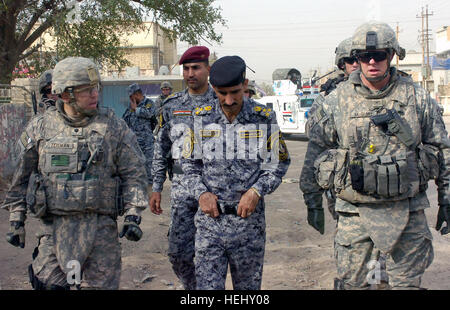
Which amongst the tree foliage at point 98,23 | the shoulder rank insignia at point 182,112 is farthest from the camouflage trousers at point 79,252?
the tree foliage at point 98,23

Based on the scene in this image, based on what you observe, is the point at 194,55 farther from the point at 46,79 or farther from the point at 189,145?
the point at 46,79

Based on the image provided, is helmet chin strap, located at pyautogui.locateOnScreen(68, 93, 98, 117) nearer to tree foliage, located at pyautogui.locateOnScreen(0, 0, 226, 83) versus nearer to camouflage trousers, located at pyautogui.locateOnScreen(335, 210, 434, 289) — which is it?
camouflage trousers, located at pyautogui.locateOnScreen(335, 210, 434, 289)

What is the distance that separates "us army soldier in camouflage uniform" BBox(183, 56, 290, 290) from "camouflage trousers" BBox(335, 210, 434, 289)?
560 mm

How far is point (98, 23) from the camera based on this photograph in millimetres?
14188

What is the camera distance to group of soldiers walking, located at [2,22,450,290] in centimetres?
324

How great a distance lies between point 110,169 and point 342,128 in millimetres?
1551

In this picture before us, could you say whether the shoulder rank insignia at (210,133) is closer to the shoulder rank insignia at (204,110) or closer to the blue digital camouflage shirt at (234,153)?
the blue digital camouflage shirt at (234,153)

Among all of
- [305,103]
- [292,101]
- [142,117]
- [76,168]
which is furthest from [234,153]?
[292,101]

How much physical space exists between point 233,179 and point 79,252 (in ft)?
3.44

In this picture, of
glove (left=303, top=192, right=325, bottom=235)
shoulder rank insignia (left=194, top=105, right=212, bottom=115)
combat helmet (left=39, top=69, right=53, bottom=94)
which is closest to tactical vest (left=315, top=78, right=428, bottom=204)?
glove (left=303, top=192, right=325, bottom=235)

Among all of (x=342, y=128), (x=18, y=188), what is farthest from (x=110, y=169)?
(x=342, y=128)

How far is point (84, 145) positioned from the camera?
3.31 meters

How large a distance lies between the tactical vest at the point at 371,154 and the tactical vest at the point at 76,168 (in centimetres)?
142

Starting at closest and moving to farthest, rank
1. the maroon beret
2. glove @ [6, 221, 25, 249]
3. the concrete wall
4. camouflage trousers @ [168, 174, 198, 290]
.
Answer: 1. glove @ [6, 221, 25, 249]
2. camouflage trousers @ [168, 174, 198, 290]
3. the maroon beret
4. the concrete wall
